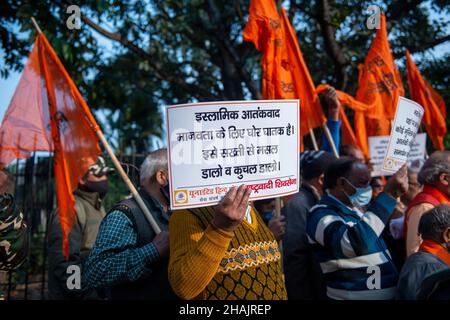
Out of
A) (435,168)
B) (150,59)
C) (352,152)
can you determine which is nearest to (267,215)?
(352,152)

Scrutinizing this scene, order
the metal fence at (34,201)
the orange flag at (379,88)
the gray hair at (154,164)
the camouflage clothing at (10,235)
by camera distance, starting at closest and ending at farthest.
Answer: the camouflage clothing at (10,235) → the gray hair at (154,164) → the orange flag at (379,88) → the metal fence at (34,201)

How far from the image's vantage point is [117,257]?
268 centimetres

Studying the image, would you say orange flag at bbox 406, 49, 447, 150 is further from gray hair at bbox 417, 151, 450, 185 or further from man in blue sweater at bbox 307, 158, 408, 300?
man in blue sweater at bbox 307, 158, 408, 300

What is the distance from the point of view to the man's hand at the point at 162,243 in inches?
107

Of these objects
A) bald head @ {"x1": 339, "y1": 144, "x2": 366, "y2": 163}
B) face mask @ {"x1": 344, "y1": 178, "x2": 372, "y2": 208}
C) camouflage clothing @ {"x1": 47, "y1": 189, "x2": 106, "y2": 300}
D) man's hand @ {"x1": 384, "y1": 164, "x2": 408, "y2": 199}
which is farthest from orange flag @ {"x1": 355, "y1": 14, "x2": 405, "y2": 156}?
camouflage clothing @ {"x1": 47, "y1": 189, "x2": 106, "y2": 300}

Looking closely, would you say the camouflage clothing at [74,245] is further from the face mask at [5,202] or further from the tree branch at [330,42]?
the tree branch at [330,42]

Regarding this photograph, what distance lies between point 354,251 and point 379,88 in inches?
140

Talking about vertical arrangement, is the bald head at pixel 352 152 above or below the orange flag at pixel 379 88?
below

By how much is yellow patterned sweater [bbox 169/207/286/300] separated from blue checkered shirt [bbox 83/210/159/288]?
1.36 ft

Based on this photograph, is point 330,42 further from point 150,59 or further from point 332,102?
point 332,102

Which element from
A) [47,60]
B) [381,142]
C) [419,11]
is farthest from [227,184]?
[419,11]

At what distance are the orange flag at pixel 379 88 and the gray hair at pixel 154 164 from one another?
142 inches

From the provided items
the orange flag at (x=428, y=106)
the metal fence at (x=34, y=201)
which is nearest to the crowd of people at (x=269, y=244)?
the metal fence at (x=34, y=201)

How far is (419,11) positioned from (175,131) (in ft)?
30.0
